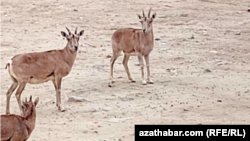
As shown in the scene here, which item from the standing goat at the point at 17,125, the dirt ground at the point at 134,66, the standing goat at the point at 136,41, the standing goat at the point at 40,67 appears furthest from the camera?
the standing goat at the point at 136,41

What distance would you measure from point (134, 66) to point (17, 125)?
7.39 m

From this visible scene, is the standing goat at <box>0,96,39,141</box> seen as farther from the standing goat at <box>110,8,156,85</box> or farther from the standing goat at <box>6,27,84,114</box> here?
the standing goat at <box>110,8,156,85</box>

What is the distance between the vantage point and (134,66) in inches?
702

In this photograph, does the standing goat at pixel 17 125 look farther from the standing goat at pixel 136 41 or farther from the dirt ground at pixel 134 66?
the standing goat at pixel 136 41

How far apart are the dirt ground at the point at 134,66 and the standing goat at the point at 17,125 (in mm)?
1145

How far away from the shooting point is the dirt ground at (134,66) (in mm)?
13312

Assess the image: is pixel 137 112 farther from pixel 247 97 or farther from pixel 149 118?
pixel 247 97

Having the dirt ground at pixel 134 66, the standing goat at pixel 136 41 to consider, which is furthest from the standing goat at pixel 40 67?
the standing goat at pixel 136 41

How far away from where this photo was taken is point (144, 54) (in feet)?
53.6

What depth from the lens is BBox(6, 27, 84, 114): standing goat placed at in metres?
13.6

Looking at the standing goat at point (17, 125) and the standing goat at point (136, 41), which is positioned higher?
the standing goat at point (136, 41)

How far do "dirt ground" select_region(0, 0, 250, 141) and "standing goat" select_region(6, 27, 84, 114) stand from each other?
1.67 ft

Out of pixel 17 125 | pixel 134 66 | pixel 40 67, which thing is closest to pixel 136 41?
pixel 134 66

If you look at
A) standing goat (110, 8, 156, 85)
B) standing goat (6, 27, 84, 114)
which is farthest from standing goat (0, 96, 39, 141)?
standing goat (110, 8, 156, 85)
